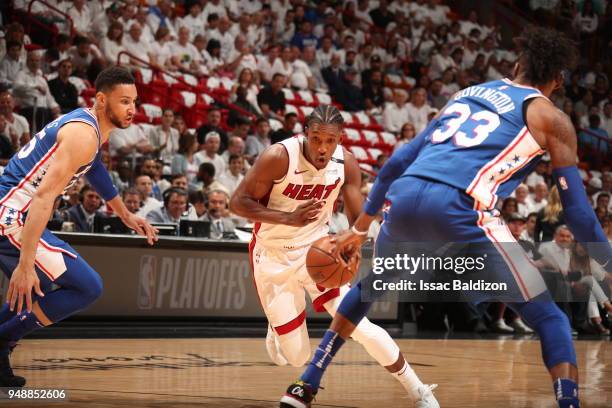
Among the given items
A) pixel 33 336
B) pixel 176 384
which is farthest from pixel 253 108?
pixel 176 384

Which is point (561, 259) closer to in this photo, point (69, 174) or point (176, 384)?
point (176, 384)

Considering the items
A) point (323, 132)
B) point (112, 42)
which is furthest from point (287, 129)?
point (323, 132)

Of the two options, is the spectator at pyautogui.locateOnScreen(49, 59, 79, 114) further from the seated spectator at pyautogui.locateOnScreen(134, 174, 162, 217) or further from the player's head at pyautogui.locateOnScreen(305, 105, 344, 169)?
the player's head at pyautogui.locateOnScreen(305, 105, 344, 169)

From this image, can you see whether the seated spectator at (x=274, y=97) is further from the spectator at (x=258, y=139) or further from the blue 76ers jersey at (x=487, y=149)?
the blue 76ers jersey at (x=487, y=149)

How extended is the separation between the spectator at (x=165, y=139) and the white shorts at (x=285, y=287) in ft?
25.1

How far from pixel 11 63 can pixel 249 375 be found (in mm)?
7452

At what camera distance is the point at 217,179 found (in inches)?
498

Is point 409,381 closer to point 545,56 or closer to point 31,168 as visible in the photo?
point 545,56

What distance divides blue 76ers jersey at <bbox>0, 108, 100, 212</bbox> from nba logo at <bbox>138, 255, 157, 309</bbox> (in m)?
4.72

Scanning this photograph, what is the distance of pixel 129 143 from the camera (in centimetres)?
1284

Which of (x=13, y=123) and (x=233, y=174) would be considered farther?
(x=233, y=174)

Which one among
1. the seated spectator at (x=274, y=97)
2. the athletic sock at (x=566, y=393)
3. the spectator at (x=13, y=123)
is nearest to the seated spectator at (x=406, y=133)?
the seated spectator at (x=274, y=97)

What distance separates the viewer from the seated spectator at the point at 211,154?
12836 millimetres

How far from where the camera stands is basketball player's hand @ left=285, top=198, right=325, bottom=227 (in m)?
5.24
